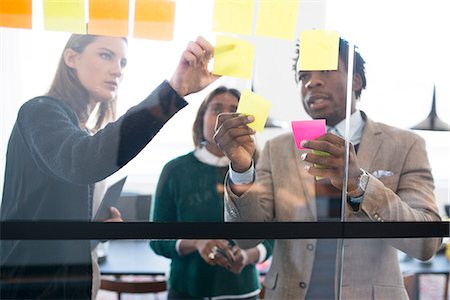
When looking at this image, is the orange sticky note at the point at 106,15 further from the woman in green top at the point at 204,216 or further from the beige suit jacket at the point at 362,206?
the beige suit jacket at the point at 362,206

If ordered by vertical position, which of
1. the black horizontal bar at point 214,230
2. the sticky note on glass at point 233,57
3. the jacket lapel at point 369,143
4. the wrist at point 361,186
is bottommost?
the black horizontal bar at point 214,230

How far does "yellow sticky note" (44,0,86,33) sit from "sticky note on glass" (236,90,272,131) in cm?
47

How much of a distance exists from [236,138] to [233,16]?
325mm

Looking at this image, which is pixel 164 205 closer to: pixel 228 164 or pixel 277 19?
pixel 228 164

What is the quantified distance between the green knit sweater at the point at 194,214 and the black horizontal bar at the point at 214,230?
3 centimetres

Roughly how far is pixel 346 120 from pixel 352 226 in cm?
30

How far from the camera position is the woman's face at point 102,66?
1662mm

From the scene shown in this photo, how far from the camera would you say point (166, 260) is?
176 cm

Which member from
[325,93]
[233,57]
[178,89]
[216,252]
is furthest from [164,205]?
[325,93]

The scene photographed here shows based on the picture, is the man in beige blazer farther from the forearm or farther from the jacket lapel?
the forearm

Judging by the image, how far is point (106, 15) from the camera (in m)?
1.65

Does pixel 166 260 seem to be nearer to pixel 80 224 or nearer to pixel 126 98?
pixel 80 224

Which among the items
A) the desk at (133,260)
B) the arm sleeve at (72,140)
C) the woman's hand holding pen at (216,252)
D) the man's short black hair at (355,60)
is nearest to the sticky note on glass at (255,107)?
the man's short black hair at (355,60)

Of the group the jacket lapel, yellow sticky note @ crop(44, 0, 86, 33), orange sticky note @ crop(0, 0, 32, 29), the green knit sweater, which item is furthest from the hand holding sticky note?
orange sticky note @ crop(0, 0, 32, 29)
